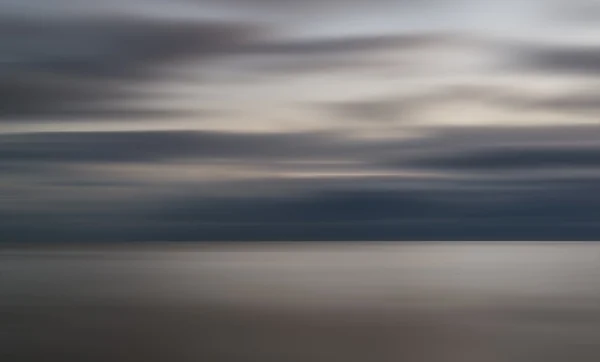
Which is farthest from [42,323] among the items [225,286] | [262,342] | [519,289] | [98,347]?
[519,289]

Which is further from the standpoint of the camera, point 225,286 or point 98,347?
point 225,286

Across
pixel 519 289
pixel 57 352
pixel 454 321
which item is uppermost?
pixel 57 352

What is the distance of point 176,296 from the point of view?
44.9 ft

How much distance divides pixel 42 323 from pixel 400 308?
4.36m

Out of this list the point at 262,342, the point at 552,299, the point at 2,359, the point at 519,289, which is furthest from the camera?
the point at 519,289

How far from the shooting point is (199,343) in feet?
27.4

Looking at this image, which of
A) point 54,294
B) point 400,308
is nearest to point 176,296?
point 54,294

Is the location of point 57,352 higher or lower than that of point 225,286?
higher

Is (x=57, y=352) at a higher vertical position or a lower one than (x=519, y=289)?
higher

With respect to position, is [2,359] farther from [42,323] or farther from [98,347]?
[42,323]

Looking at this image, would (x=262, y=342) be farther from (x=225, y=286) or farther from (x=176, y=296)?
(x=225, y=286)

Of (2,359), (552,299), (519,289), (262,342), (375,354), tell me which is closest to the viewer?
(2,359)

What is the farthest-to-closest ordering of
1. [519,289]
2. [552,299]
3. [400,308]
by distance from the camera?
[519,289] < [552,299] < [400,308]

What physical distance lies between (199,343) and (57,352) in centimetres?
119
